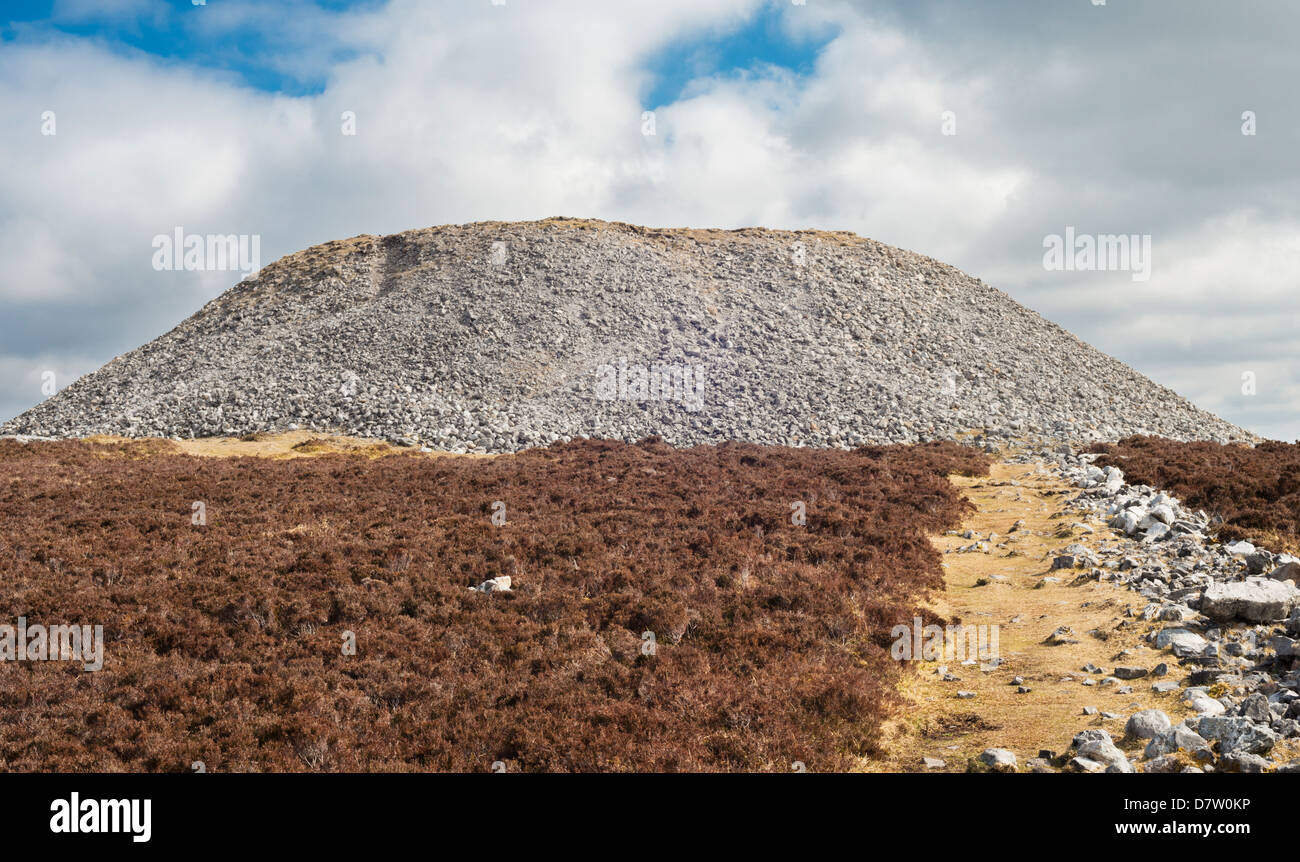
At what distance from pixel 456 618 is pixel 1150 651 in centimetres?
1107

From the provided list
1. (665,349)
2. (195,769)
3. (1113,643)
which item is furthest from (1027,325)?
(195,769)

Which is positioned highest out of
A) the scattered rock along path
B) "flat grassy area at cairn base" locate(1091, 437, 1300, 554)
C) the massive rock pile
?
the massive rock pile

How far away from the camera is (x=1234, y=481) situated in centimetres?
1862

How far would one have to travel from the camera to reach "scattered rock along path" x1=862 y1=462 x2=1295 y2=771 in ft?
29.5

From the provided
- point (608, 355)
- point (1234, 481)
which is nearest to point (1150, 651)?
point (1234, 481)

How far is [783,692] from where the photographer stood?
9.76m

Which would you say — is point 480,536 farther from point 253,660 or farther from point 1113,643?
point 1113,643

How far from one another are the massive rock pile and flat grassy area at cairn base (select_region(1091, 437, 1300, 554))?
15428 mm

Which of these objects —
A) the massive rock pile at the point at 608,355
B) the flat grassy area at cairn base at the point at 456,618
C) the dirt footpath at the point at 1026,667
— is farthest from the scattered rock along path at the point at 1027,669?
the massive rock pile at the point at 608,355

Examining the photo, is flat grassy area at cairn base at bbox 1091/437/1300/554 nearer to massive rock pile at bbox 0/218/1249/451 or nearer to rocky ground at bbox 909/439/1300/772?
rocky ground at bbox 909/439/1300/772

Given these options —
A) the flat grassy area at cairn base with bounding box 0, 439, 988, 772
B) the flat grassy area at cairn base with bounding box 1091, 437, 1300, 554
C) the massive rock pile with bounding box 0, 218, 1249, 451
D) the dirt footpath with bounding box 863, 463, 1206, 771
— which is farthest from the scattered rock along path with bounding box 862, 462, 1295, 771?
the massive rock pile with bounding box 0, 218, 1249, 451

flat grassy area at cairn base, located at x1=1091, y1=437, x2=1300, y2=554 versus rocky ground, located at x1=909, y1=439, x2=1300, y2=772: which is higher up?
flat grassy area at cairn base, located at x1=1091, y1=437, x2=1300, y2=554
